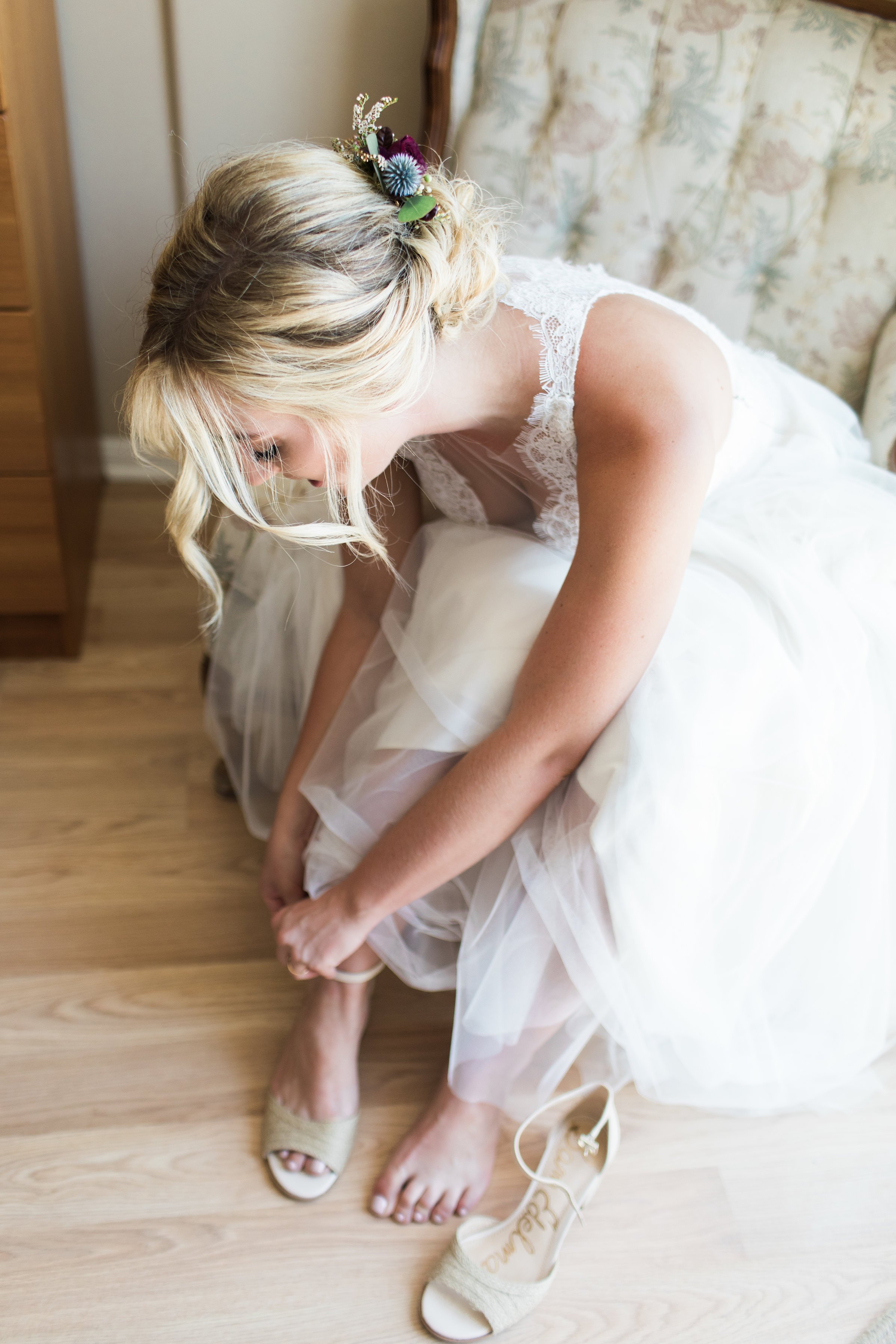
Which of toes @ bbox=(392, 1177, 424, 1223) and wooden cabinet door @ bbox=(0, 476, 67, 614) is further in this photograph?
wooden cabinet door @ bbox=(0, 476, 67, 614)

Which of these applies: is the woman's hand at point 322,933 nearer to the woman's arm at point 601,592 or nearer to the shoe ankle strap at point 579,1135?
the woman's arm at point 601,592

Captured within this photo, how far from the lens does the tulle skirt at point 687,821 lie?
0.85m

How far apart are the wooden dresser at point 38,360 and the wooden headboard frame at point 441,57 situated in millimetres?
538

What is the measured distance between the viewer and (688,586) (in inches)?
37.3

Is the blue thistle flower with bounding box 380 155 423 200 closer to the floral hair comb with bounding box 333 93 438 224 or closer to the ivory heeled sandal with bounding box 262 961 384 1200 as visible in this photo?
the floral hair comb with bounding box 333 93 438 224

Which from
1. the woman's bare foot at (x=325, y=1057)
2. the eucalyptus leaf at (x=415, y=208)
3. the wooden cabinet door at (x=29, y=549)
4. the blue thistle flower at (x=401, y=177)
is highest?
the blue thistle flower at (x=401, y=177)

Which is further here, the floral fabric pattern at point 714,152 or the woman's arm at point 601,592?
the floral fabric pattern at point 714,152

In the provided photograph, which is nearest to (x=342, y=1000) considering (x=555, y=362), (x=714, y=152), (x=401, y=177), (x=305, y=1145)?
(x=305, y=1145)

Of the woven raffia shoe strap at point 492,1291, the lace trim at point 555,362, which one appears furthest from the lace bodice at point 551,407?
the woven raffia shoe strap at point 492,1291

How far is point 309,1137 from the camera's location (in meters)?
0.99

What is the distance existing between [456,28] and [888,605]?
0.98m

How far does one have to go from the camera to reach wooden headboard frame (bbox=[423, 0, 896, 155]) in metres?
1.25

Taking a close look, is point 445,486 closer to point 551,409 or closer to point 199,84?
point 551,409

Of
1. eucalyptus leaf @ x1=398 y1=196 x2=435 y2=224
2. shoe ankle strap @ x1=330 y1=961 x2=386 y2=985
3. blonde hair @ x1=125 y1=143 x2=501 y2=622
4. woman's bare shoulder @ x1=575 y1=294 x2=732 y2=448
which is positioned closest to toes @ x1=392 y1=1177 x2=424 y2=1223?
shoe ankle strap @ x1=330 y1=961 x2=386 y2=985
